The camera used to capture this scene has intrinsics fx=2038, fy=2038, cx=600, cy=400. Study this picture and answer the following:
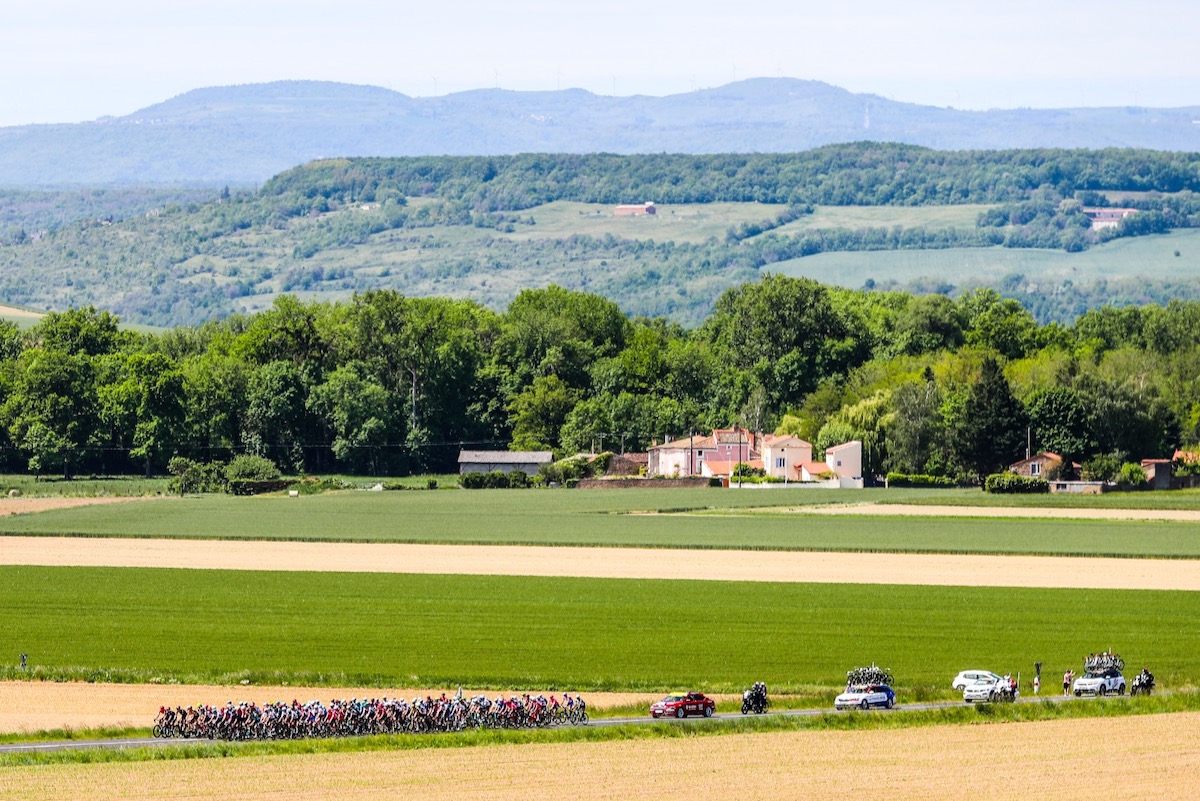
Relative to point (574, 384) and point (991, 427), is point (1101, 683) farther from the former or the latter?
point (574, 384)

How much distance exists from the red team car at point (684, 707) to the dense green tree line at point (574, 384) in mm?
88874

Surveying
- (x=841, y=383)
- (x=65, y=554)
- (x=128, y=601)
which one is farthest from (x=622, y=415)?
(x=128, y=601)

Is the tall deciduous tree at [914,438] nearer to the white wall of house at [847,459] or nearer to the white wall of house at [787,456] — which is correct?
the white wall of house at [847,459]

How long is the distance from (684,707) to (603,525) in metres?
52.2

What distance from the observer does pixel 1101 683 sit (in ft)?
152

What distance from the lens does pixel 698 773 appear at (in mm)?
38719

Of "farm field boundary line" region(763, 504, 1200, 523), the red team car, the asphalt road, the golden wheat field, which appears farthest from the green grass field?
"farm field boundary line" region(763, 504, 1200, 523)

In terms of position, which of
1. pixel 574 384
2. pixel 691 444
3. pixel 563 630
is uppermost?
pixel 574 384

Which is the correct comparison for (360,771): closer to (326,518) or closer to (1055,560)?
(1055,560)

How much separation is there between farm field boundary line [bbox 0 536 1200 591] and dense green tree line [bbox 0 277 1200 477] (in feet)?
178

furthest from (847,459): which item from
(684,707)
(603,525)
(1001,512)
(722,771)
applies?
(722,771)

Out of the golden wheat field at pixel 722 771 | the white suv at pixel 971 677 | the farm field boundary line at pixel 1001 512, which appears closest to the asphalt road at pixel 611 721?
the white suv at pixel 971 677

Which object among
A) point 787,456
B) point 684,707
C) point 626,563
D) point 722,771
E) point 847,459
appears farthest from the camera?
point 787,456

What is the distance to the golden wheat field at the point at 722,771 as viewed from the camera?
36.7 m
